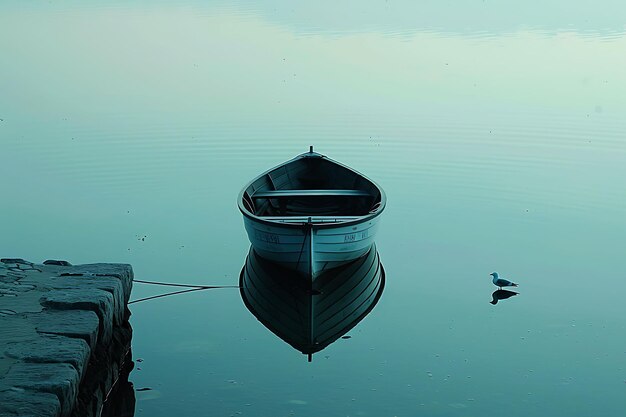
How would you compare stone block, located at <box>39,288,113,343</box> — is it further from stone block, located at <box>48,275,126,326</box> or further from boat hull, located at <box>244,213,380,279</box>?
boat hull, located at <box>244,213,380,279</box>

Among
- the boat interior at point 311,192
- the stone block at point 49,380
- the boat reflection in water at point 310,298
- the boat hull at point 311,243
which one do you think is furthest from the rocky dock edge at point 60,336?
the boat interior at point 311,192

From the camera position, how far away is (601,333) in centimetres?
1063

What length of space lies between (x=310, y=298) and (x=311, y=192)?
2.27 metres

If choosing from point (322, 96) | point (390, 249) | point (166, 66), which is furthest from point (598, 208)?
point (166, 66)

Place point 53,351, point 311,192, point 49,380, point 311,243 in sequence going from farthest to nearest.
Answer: point 311,192, point 311,243, point 53,351, point 49,380

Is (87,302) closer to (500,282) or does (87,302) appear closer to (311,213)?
(500,282)

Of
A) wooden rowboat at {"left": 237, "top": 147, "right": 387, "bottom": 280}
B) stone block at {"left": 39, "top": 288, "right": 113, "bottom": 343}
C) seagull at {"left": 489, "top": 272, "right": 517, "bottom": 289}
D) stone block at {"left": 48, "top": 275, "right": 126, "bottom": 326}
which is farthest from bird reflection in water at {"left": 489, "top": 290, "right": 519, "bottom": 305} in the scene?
stone block at {"left": 39, "top": 288, "right": 113, "bottom": 343}

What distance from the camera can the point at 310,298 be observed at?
1138 centimetres

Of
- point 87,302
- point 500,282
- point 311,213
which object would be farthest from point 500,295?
point 87,302

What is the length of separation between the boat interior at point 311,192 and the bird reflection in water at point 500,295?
182 cm

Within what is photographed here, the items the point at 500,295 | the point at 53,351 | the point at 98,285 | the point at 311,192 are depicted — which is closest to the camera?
the point at 53,351

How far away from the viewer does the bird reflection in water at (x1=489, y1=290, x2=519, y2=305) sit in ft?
38.1

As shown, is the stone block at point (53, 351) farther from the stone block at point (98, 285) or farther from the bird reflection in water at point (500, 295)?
the bird reflection in water at point (500, 295)

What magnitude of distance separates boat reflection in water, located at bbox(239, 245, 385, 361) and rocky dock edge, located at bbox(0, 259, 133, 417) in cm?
211
